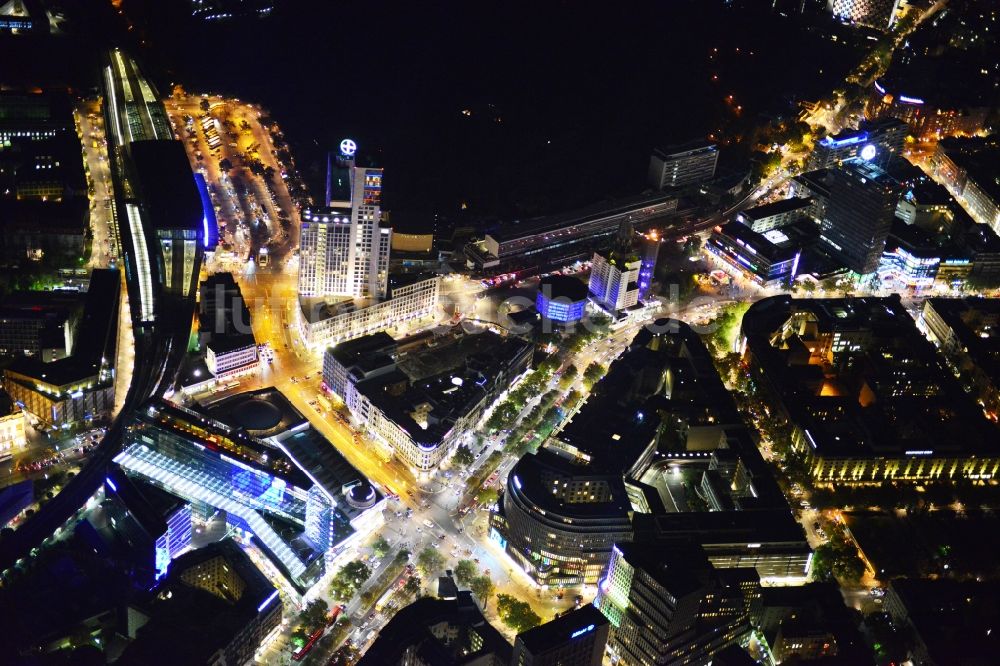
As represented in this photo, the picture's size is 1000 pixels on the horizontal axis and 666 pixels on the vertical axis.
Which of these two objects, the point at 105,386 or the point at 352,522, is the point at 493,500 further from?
the point at 105,386

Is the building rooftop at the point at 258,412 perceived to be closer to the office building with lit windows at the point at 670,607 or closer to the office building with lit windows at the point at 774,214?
the office building with lit windows at the point at 670,607

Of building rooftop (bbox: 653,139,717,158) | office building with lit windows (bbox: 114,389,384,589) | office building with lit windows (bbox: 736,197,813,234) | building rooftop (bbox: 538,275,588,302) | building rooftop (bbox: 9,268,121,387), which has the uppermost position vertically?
building rooftop (bbox: 653,139,717,158)

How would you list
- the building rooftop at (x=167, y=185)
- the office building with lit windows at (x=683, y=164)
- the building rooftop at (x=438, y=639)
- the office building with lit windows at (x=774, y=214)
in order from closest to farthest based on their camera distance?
the building rooftop at (x=438, y=639) → the building rooftop at (x=167, y=185) → the office building with lit windows at (x=774, y=214) → the office building with lit windows at (x=683, y=164)

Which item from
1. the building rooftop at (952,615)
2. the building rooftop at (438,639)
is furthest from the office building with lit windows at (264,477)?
the building rooftop at (952,615)

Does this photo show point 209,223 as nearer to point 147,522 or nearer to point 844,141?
point 147,522

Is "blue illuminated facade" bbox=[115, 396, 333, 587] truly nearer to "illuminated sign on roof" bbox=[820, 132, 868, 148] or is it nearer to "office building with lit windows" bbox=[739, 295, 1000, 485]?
"office building with lit windows" bbox=[739, 295, 1000, 485]

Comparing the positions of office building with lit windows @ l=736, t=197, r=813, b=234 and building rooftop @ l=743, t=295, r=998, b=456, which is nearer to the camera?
building rooftop @ l=743, t=295, r=998, b=456

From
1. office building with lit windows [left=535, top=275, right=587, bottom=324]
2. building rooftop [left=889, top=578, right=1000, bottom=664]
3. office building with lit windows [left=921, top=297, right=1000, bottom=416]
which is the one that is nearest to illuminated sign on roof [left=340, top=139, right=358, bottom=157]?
office building with lit windows [left=535, top=275, right=587, bottom=324]

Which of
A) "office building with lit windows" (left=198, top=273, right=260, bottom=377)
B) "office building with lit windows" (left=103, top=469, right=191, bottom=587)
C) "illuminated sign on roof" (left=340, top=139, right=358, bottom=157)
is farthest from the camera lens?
"illuminated sign on roof" (left=340, top=139, right=358, bottom=157)
